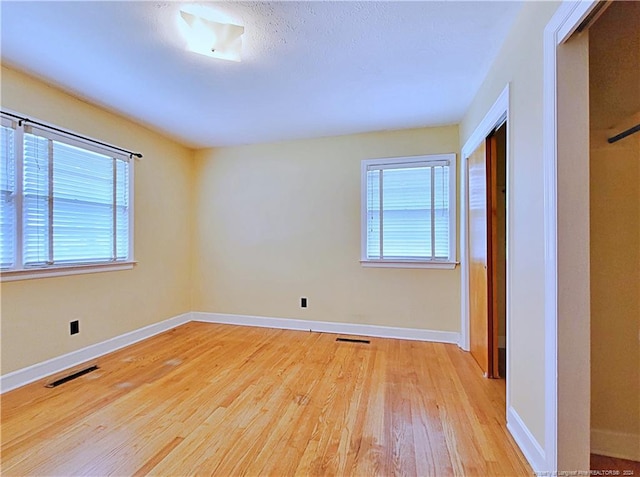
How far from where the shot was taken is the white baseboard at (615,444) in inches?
60.2

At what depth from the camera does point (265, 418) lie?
6.21ft

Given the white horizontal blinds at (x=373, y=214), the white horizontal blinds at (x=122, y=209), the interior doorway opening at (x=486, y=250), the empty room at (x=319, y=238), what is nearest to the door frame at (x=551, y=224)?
the empty room at (x=319, y=238)

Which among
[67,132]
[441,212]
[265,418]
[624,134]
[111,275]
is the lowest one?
[265,418]

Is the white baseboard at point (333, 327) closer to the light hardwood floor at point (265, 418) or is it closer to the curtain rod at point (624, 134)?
the light hardwood floor at point (265, 418)

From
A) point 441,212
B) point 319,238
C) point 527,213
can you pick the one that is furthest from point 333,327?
point 527,213

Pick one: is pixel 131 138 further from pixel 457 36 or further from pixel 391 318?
pixel 391 318

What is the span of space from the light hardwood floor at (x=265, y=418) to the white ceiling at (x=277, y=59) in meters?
2.35

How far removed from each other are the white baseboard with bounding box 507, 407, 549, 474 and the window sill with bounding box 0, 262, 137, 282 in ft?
11.4

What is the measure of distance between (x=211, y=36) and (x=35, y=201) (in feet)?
6.42

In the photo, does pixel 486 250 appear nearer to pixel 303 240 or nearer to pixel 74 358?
pixel 303 240

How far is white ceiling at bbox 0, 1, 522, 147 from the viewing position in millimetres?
1654

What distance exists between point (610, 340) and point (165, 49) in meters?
3.06

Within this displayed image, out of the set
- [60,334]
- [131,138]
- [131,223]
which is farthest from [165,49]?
[60,334]

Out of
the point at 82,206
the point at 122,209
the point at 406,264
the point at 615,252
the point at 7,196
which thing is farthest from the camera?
the point at 406,264
